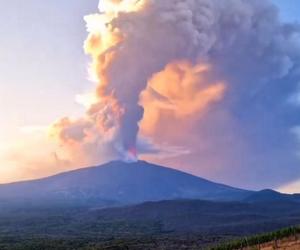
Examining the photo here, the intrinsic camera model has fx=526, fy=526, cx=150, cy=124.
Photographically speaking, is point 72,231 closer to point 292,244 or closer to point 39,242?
point 39,242

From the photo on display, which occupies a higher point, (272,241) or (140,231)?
(140,231)

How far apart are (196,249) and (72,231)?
64.7 metres

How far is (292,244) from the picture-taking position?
5275 cm

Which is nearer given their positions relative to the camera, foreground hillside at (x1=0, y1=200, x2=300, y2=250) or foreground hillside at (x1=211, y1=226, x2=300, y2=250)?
foreground hillside at (x1=211, y1=226, x2=300, y2=250)

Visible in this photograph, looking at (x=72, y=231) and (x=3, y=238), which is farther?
(x=72, y=231)

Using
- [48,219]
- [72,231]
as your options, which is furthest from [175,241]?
[48,219]

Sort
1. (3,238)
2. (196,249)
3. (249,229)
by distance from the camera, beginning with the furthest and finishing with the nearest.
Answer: (249,229) → (3,238) → (196,249)

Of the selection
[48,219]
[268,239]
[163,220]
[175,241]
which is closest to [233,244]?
[268,239]

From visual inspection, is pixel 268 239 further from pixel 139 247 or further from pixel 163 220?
pixel 163 220

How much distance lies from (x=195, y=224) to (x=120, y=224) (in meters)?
24.6

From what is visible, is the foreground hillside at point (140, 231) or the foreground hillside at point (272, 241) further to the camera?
the foreground hillside at point (140, 231)

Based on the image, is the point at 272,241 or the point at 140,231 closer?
the point at 272,241

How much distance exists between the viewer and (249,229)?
5497 inches

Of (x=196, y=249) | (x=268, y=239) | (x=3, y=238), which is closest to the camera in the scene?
(x=268, y=239)
